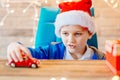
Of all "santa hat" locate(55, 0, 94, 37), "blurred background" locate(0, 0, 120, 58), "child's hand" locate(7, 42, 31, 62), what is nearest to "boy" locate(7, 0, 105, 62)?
"santa hat" locate(55, 0, 94, 37)

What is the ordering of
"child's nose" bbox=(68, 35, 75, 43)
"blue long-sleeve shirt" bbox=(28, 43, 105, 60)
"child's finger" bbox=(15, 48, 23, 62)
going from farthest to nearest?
"blue long-sleeve shirt" bbox=(28, 43, 105, 60)
"child's nose" bbox=(68, 35, 75, 43)
"child's finger" bbox=(15, 48, 23, 62)

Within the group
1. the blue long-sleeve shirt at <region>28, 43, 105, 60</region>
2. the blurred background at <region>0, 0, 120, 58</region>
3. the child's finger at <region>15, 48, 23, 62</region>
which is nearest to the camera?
the child's finger at <region>15, 48, 23, 62</region>

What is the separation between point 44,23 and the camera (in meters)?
1.73

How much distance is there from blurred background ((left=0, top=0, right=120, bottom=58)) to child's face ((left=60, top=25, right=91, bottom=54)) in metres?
1.01

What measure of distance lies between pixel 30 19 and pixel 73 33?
1.14m

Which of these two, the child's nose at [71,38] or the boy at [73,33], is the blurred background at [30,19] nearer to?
the boy at [73,33]

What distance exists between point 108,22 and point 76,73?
1627 millimetres

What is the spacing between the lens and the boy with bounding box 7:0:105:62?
1351 millimetres

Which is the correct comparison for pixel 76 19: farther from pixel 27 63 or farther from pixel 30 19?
pixel 30 19

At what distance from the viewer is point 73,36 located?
1329 mm

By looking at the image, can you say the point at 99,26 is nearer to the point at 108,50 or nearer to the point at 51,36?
the point at 51,36

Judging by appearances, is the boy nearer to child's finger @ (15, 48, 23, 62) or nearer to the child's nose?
the child's nose

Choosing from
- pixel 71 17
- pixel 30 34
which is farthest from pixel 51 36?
pixel 30 34

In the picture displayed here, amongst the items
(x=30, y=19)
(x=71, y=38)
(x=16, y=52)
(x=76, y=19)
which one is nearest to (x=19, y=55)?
(x=16, y=52)
